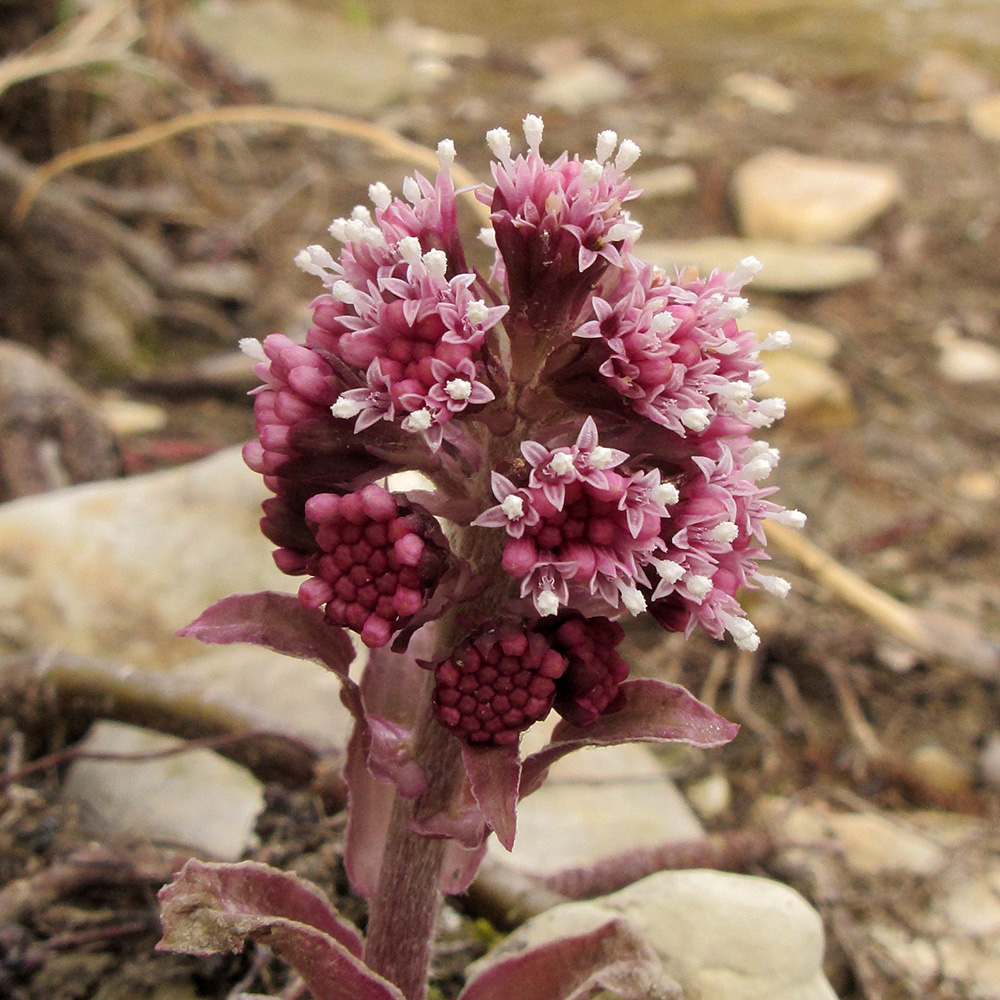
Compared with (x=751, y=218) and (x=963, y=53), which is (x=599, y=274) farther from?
(x=963, y=53)

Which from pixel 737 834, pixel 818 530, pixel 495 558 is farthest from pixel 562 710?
pixel 818 530

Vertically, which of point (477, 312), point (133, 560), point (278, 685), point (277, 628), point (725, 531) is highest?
point (477, 312)

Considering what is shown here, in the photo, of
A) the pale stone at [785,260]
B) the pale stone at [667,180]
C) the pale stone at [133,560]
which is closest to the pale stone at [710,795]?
the pale stone at [133,560]

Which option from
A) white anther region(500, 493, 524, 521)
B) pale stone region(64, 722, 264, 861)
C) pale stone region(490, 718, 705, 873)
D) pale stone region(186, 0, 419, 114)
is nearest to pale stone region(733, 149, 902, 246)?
pale stone region(186, 0, 419, 114)

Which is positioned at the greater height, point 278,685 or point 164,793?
point 278,685

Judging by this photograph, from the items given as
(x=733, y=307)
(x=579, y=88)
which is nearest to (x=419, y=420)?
(x=733, y=307)

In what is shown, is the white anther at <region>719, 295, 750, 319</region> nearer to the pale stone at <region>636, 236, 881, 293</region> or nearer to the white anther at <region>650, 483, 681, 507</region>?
the white anther at <region>650, 483, 681, 507</region>

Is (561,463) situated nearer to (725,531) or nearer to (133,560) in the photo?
(725,531)
